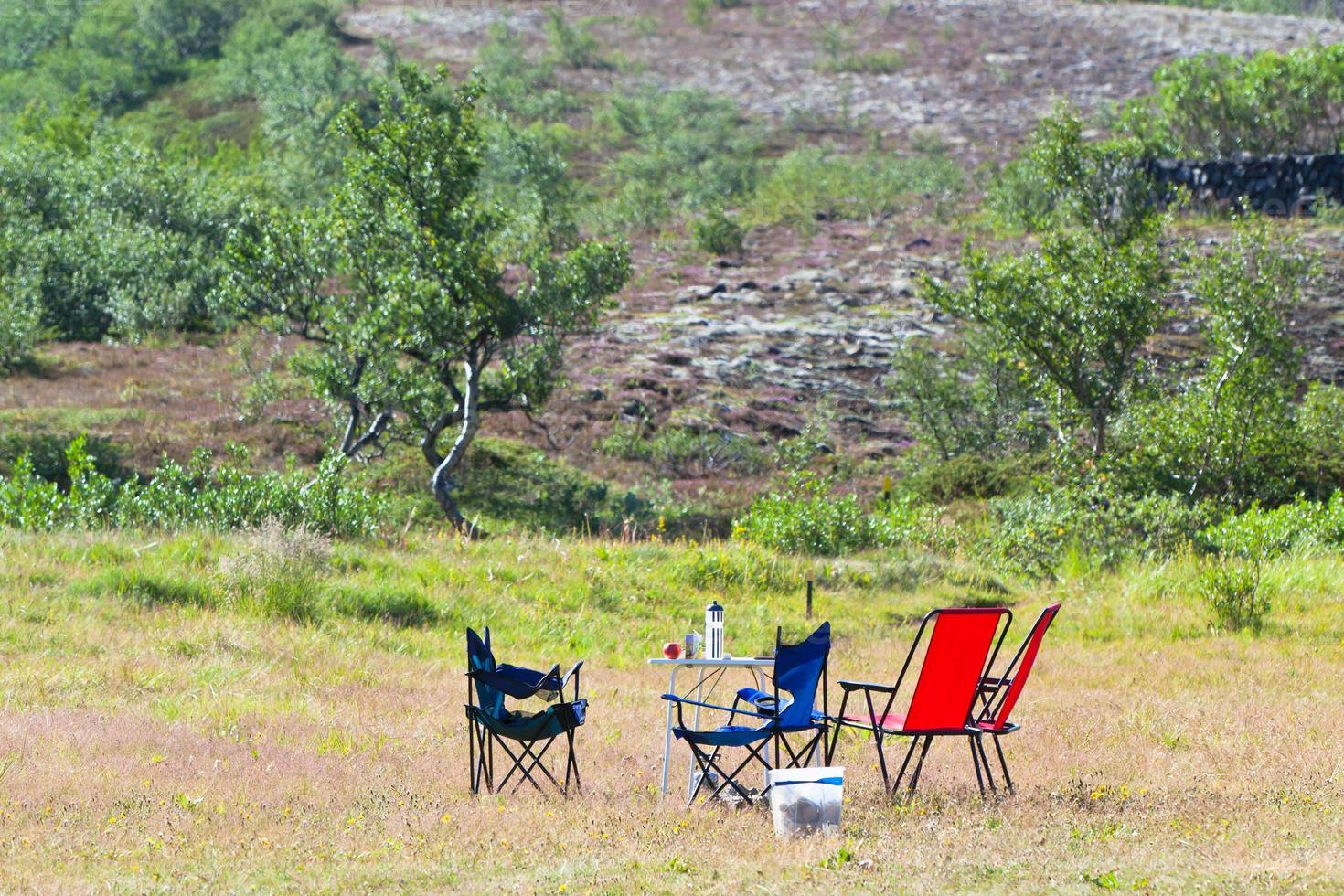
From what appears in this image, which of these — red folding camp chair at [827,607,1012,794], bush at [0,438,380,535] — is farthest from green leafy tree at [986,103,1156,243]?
red folding camp chair at [827,607,1012,794]

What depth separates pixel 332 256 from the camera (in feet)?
76.6

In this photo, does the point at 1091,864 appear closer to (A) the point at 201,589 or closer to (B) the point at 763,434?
(A) the point at 201,589

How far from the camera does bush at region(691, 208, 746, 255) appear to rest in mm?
48656

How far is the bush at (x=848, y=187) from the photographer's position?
56406 mm

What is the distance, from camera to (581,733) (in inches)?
392

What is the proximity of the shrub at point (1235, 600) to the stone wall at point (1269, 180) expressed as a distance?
34.9 meters

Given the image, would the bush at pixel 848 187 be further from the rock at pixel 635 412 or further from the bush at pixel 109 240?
the bush at pixel 109 240

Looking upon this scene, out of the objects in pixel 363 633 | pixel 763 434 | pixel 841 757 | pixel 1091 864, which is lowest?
pixel 763 434

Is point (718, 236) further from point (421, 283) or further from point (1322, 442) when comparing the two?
point (421, 283)

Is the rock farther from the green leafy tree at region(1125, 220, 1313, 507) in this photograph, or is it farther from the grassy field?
the grassy field

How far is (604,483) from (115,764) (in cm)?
1739

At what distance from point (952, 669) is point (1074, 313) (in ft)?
53.7

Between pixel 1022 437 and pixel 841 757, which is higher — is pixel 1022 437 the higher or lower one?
the lower one

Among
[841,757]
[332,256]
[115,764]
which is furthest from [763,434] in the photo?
[115,764]
